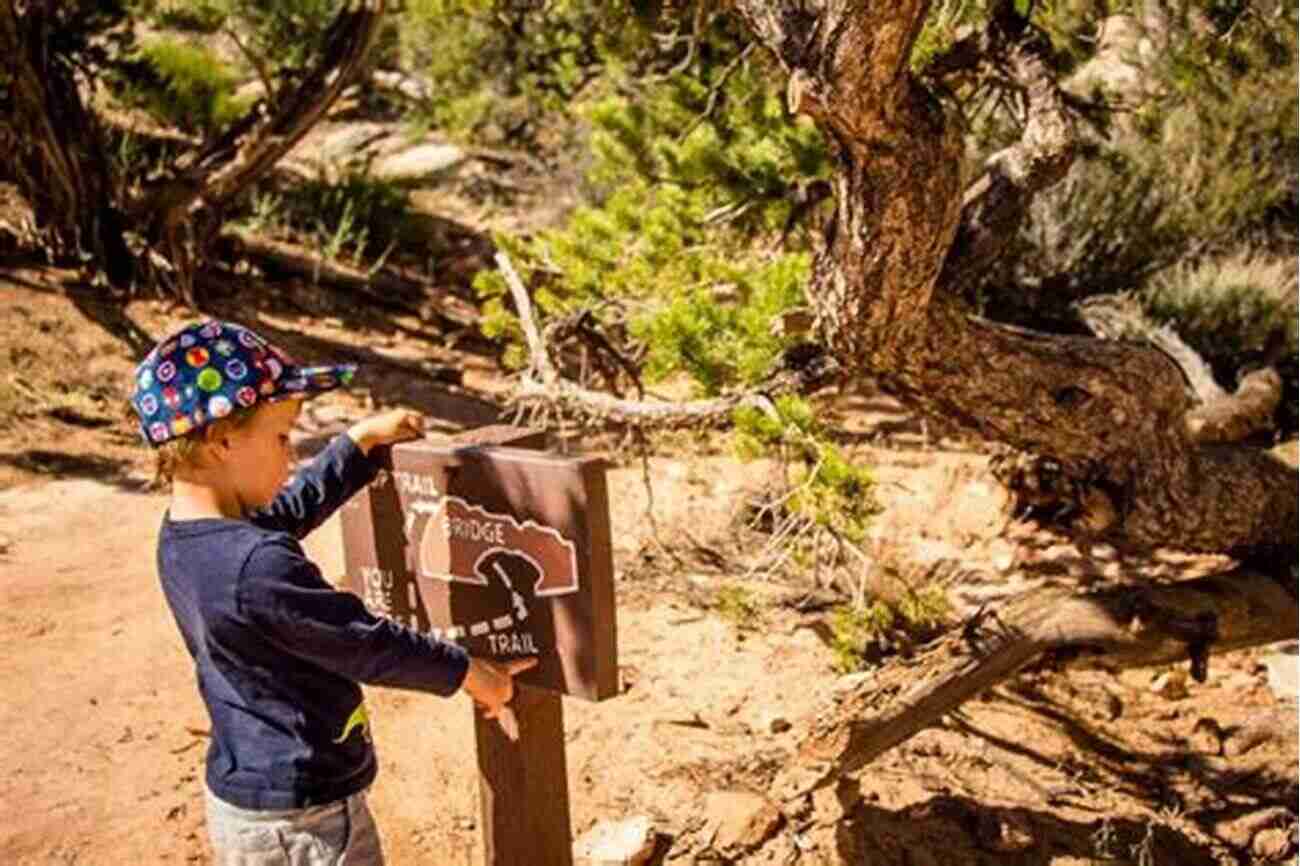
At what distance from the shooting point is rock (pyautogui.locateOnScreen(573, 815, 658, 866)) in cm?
363

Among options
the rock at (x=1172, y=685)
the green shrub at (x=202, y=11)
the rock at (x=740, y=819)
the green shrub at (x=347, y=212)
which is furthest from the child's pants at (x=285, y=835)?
the green shrub at (x=202, y=11)

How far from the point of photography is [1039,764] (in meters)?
4.48

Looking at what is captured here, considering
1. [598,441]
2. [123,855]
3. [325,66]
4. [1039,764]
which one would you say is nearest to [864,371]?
[1039,764]

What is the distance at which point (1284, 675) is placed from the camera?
5363 millimetres

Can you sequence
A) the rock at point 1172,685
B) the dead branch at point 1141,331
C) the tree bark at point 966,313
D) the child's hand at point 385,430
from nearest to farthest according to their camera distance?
the child's hand at point 385,430 → the tree bark at point 966,313 → the rock at point 1172,685 → the dead branch at point 1141,331

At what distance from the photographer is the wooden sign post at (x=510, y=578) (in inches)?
103

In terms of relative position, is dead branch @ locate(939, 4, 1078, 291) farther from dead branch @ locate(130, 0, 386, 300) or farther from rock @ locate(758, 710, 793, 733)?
dead branch @ locate(130, 0, 386, 300)

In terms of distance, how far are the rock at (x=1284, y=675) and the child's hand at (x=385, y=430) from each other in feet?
12.5

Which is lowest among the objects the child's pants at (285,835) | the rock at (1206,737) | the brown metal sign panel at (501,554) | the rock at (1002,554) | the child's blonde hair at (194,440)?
the rock at (1206,737)

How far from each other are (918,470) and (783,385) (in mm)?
2684

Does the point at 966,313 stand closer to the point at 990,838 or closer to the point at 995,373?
the point at 995,373

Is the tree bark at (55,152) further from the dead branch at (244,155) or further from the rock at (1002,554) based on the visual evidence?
the rock at (1002,554)

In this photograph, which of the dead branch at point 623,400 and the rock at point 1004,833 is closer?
the rock at point 1004,833

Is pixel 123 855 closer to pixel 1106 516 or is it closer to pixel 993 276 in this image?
pixel 1106 516
